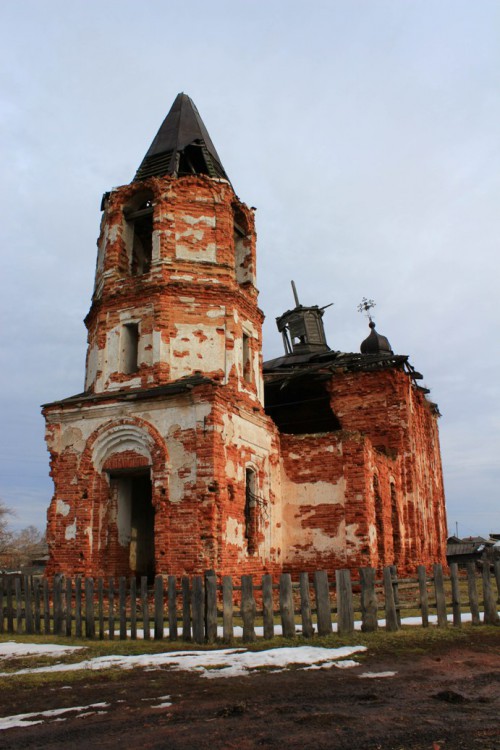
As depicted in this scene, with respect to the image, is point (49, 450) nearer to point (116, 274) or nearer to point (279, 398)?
point (116, 274)

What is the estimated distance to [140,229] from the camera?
20.2m

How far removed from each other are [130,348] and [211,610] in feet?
33.2

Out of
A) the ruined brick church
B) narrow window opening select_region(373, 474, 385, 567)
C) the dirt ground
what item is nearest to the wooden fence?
the dirt ground

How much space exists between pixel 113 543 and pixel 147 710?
10979 mm

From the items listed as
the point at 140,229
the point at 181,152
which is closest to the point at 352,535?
the point at 140,229

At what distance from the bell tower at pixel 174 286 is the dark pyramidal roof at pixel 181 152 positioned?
79 millimetres

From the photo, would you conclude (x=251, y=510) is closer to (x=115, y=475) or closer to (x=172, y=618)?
(x=115, y=475)

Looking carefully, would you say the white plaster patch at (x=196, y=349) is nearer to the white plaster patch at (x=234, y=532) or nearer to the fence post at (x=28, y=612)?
the white plaster patch at (x=234, y=532)

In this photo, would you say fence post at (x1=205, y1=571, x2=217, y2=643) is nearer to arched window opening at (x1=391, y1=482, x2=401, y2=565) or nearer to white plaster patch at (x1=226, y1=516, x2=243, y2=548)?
white plaster patch at (x1=226, y1=516, x2=243, y2=548)

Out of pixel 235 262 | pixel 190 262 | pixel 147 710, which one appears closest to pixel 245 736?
pixel 147 710

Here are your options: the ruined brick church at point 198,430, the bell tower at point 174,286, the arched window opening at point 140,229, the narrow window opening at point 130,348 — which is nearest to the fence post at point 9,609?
the ruined brick church at point 198,430

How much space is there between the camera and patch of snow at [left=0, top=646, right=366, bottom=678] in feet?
23.1

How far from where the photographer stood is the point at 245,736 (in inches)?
176

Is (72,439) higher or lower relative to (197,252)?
lower
